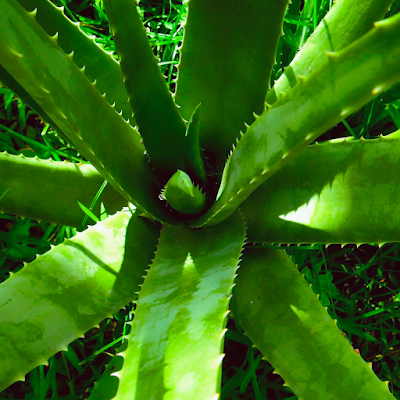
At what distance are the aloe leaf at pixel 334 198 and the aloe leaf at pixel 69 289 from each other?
0.90 feet

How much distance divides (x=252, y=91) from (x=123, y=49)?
29cm

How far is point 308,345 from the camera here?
829mm

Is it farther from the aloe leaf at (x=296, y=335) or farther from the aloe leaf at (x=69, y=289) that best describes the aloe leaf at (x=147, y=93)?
the aloe leaf at (x=296, y=335)

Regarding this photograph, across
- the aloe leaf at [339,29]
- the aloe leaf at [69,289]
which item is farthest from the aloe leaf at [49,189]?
the aloe leaf at [339,29]

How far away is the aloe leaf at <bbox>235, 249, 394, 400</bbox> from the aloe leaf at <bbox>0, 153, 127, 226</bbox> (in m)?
0.41

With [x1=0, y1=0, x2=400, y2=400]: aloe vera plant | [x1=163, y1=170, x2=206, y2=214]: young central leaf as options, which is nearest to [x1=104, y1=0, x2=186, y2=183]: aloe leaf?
[x1=0, y1=0, x2=400, y2=400]: aloe vera plant

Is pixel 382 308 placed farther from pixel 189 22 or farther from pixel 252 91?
pixel 189 22

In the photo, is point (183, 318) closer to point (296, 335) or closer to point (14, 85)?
point (296, 335)

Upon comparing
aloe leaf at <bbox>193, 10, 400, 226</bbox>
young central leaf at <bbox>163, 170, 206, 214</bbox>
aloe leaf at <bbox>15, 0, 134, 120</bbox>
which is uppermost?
aloe leaf at <bbox>15, 0, 134, 120</bbox>

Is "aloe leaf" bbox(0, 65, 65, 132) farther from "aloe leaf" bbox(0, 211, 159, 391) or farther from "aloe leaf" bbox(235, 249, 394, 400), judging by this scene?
"aloe leaf" bbox(235, 249, 394, 400)

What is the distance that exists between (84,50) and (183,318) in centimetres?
66

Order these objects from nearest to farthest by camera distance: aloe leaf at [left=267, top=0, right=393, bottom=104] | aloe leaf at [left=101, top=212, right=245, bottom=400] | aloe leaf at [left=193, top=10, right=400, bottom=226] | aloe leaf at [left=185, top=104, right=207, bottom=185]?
1. aloe leaf at [left=193, top=10, right=400, bottom=226]
2. aloe leaf at [left=101, top=212, right=245, bottom=400]
3. aloe leaf at [left=185, top=104, right=207, bottom=185]
4. aloe leaf at [left=267, top=0, right=393, bottom=104]

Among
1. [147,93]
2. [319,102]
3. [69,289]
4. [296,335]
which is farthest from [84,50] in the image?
[296,335]

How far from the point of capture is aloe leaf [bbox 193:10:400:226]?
47cm
